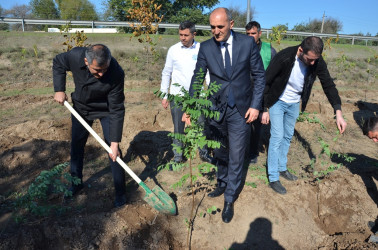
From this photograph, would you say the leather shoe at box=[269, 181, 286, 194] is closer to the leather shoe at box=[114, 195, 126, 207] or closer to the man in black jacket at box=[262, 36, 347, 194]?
the man in black jacket at box=[262, 36, 347, 194]

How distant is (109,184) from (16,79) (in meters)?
8.75

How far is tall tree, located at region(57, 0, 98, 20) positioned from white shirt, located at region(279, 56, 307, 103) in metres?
34.9

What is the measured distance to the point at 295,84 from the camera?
3455 millimetres

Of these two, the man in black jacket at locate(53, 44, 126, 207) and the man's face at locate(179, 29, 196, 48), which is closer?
the man in black jacket at locate(53, 44, 126, 207)

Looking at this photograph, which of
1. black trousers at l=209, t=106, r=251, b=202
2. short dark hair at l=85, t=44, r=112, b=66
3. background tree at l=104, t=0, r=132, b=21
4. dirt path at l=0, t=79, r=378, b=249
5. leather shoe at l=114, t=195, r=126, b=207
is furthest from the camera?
background tree at l=104, t=0, r=132, b=21

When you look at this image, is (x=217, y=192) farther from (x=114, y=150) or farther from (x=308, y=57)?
(x=308, y=57)

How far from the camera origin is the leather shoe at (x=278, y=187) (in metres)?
3.62

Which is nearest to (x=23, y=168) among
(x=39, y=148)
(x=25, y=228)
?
(x=39, y=148)

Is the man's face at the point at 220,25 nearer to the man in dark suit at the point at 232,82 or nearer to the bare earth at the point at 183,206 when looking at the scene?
the man in dark suit at the point at 232,82

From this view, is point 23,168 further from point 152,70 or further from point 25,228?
point 152,70

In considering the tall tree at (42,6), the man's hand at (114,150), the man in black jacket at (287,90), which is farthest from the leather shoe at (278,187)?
the tall tree at (42,6)

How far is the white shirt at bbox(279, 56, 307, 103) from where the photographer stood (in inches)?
134

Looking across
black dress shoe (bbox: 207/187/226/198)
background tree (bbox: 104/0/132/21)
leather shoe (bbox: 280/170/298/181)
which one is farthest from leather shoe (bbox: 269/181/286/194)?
background tree (bbox: 104/0/132/21)

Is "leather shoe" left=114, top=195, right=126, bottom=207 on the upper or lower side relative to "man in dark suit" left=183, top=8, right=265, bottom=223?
lower
